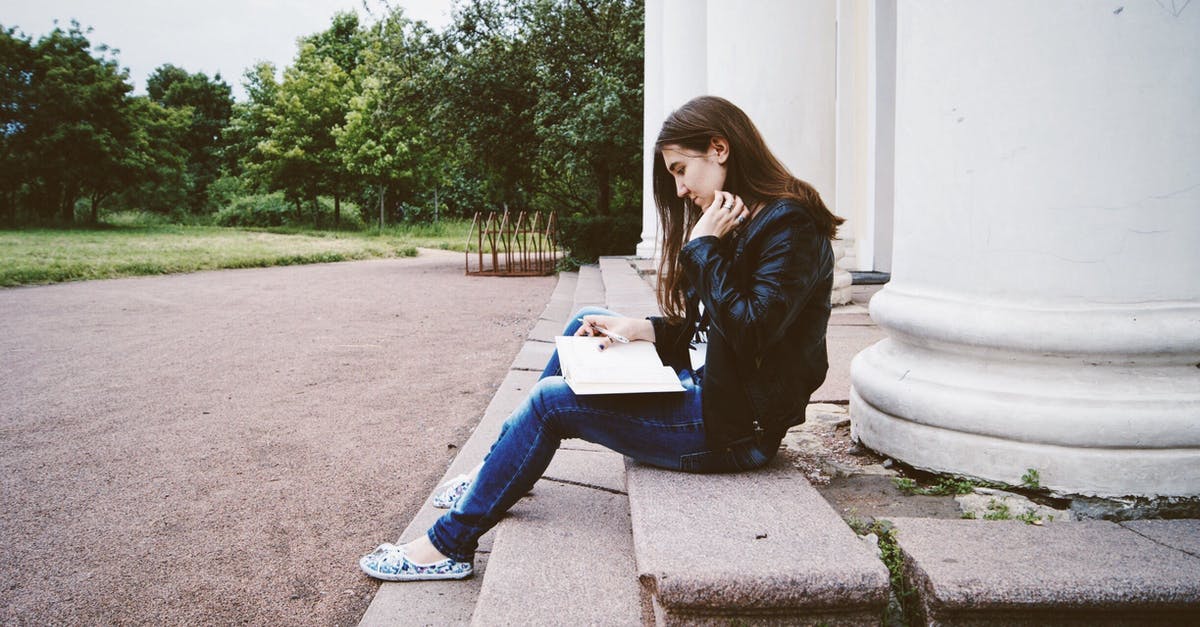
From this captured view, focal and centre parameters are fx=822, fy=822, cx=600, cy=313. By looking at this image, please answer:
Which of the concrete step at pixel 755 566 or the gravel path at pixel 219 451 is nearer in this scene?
the concrete step at pixel 755 566

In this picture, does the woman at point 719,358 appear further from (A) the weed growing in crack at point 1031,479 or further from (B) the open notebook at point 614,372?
(A) the weed growing in crack at point 1031,479

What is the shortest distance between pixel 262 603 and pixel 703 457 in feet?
4.32

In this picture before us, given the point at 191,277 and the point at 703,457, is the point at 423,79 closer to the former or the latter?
the point at 191,277

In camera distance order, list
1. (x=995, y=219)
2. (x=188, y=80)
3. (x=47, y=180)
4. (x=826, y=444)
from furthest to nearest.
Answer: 1. (x=188, y=80)
2. (x=47, y=180)
3. (x=826, y=444)
4. (x=995, y=219)

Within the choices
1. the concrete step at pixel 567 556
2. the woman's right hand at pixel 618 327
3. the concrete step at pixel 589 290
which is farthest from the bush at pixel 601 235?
the woman's right hand at pixel 618 327

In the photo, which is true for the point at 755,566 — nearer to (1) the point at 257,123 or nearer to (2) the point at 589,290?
(2) the point at 589,290

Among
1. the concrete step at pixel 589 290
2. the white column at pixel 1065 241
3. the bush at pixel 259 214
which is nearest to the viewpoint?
the white column at pixel 1065 241

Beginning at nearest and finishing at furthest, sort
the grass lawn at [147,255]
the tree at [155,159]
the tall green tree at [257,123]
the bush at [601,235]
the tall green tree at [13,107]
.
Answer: the grass lawn at [147,255] → the bush at [601,235] → the tall green tree at [13,107] → the tree at [155,159] → the tall green tree at [257,123]

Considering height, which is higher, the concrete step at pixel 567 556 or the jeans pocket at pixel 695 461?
the jeans pocket at pixel 695 461

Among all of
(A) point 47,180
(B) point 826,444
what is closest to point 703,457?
(B) point 826,444

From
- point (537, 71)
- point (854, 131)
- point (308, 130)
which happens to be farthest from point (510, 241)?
point (308, 130)

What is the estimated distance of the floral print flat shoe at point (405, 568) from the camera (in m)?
2.35

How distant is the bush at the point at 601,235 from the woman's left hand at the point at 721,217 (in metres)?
12.9

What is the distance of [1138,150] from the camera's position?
80.2 inches
